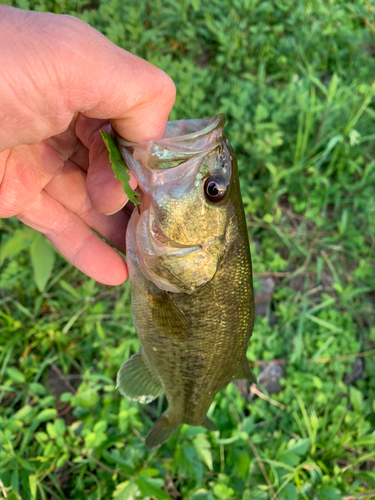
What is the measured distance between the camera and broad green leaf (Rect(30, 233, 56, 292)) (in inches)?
94.9

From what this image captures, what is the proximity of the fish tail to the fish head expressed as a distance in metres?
1.02

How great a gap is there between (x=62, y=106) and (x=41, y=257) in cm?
143

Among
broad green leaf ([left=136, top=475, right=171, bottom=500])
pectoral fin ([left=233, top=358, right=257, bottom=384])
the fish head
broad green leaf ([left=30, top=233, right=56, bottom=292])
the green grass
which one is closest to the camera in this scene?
the fish head

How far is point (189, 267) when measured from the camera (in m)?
1.61

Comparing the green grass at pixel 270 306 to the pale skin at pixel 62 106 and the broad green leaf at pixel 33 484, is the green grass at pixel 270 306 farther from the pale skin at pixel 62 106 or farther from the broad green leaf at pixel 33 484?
the pale skin at pixel 62 106

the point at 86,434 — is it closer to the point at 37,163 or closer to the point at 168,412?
the point at 168,412

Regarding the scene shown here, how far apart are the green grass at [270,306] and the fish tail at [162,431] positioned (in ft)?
0.52

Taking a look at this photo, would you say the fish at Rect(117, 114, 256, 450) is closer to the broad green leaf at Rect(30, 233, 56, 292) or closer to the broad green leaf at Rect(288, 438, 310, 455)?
the broad green leaf at Rect(288, 438, 310, 455)

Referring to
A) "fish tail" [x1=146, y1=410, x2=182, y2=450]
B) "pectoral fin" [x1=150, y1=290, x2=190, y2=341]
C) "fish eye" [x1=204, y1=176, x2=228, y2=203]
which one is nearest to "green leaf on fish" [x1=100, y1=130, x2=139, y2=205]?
"fish eye" [x1=204, y1=176, x2=228, y2=203]

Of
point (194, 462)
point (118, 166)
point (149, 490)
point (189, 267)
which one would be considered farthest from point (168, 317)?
point (194, 462)

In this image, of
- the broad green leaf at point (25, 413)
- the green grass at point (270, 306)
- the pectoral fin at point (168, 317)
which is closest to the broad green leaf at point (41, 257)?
the green grass at point (270, 306)

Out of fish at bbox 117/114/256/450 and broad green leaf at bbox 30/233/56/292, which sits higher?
fish at bbox 117/114/256/450

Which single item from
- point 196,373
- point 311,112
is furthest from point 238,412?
point 311,112

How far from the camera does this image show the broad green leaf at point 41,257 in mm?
2410
